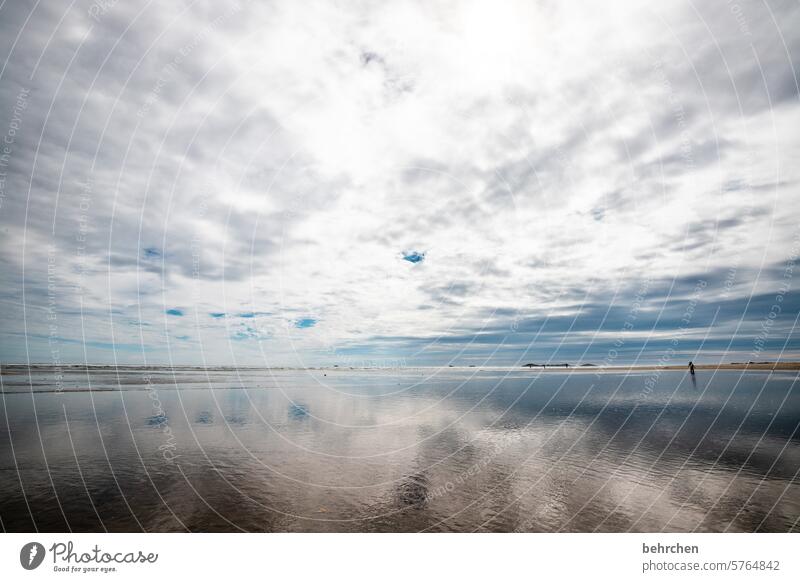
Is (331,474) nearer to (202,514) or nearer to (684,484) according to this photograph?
(202,514)

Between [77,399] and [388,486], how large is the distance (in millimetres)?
35113

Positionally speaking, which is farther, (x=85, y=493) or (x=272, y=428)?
(x=272, y=428)

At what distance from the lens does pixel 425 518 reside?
10.3 meters

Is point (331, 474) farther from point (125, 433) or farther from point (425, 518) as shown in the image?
point (125, 433)

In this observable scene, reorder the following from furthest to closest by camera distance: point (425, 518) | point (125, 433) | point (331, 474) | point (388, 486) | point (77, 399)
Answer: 1. point (77, 399)
2. point (125, 433)
3. point (331, 474)
4. point (388, 486)
5. point (425, 518)

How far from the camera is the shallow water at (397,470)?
10398mm

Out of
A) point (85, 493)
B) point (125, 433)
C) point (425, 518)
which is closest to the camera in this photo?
point (425, 518)

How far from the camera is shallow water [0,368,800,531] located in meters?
10.4

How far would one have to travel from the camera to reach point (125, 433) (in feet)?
64.7

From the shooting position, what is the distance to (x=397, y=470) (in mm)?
14516
